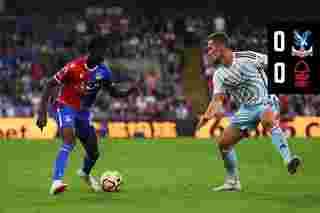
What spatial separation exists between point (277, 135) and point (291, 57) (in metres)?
7.22

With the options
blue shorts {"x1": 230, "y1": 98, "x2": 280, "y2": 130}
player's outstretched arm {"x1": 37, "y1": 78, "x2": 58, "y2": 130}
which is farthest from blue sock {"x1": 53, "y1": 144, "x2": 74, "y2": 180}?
blue shorts {"x1": 230, "y1": 98, "x2": 280, "y2": 130}

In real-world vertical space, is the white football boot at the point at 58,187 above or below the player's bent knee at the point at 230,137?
below

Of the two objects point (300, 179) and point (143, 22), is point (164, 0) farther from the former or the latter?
point (300, 179)

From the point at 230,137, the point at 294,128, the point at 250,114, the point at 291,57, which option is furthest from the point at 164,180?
the point at 294,128

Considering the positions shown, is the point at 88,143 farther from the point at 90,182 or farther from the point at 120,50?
the point at 120,50

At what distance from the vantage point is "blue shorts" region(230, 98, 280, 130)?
41.3 feet

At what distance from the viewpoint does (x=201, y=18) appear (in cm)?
3594

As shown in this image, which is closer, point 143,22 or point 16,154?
point 16,154

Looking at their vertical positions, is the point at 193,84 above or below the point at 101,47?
below

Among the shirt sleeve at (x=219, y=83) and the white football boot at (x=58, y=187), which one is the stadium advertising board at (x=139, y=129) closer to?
the shirt sleeve at (x=219, y=83)

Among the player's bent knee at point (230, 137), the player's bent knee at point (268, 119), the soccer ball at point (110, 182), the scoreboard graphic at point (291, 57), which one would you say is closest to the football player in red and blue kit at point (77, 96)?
the soccer ball at point (110, 182)

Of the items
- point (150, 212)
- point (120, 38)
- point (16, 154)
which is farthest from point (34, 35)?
point (150, 212)

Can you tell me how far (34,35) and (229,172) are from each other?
23936 mm

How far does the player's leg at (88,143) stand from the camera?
506 inches
